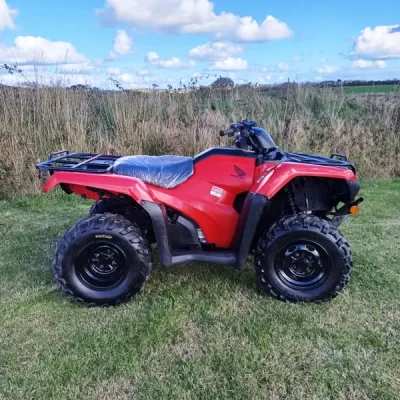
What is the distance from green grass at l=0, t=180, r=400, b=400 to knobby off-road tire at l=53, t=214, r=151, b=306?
0.38 feet

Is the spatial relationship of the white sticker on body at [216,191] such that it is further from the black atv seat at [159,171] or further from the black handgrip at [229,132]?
the black handgrip at [229,132]

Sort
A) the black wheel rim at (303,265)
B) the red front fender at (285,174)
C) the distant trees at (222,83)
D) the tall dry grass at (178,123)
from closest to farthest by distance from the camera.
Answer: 1. the red front fender at (285,174)
2. the black wheel rim at (303,265)
3. the tall dry grass at (178,123)
4. the distant trees at (222,83)

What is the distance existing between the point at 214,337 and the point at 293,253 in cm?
87

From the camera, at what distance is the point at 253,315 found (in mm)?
3205

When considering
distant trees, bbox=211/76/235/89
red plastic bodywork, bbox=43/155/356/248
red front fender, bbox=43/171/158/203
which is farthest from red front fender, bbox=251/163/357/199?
distant trees, bbox=211/76/235/89

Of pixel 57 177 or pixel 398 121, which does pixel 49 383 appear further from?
pixel 398 121

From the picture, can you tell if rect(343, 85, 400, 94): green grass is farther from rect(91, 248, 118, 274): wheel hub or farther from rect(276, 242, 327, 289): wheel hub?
rect(91, 248, 118, 274): wheel hub

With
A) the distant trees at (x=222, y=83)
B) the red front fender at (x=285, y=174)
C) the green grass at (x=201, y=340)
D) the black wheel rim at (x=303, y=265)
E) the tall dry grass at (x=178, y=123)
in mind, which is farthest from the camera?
the distant trees at (x=222, y=83)

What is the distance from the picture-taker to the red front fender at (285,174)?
10.6 feet

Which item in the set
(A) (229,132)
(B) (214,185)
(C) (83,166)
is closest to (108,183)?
(C) (83,166)

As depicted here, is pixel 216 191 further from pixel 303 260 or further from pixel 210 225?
pixel 303 260

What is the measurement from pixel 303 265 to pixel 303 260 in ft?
0.14

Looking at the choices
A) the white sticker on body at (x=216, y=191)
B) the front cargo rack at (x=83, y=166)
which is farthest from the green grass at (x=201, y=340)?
the front cargo rack at (x=83, y=166)

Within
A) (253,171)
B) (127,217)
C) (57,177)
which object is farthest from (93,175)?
(253,171)
